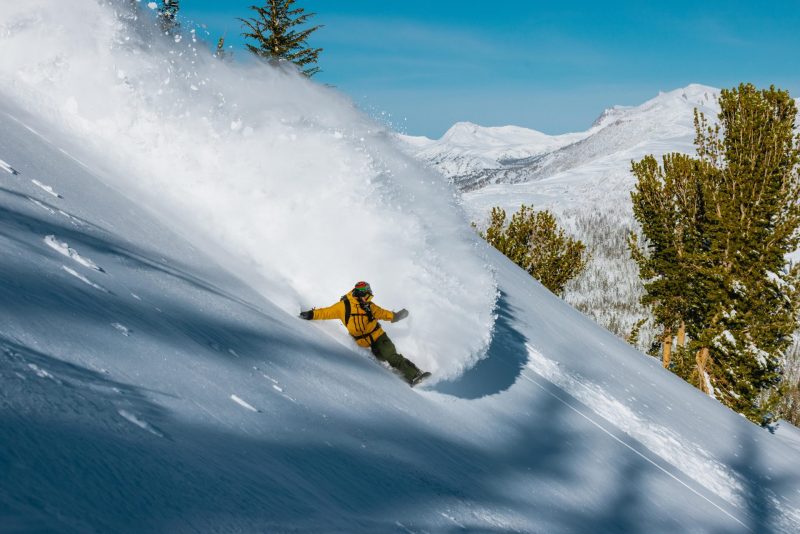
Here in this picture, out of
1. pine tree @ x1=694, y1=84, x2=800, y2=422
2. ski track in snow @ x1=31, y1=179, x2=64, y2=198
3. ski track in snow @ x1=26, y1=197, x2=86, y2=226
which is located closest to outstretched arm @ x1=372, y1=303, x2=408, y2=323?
ski track in snow @ x1=26, y1=197, x2=86, y2=226

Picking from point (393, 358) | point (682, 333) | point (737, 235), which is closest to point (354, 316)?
point (393, 358)

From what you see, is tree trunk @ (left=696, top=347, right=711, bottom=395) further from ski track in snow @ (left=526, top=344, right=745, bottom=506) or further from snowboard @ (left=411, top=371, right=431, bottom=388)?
snowboard @ (left=411, top=371, right=431, bottom=388)

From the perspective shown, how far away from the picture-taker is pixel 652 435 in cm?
980

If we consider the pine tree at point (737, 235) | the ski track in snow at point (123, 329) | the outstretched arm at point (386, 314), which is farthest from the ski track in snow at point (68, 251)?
the pine tree at point (737, 235)

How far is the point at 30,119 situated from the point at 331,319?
5.42 m

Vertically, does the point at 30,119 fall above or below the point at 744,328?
below

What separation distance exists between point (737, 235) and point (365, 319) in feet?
64.5

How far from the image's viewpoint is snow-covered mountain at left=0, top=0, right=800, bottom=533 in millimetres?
2740

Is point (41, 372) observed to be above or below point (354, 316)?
below

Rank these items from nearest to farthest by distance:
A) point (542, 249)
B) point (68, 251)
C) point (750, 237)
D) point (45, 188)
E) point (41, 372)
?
point (41, 372) < point (68, 251) < point (45, 188) < point (750, 237) < point (542, 249)

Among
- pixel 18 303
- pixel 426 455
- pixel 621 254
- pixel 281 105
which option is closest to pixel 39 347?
pixel 18 303

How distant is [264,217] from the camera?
343 inches

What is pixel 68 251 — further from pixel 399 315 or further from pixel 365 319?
pixel 399 315

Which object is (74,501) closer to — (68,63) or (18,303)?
(18,303)
